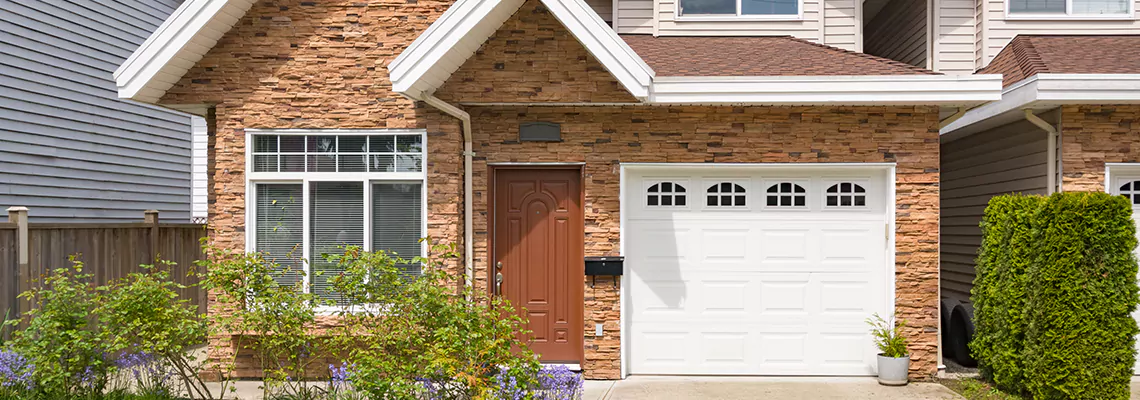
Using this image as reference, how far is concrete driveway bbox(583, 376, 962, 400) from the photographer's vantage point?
292 inches

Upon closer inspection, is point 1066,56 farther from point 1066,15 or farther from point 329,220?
point 329,220

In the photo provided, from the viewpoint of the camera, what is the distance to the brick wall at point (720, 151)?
26.5 ft

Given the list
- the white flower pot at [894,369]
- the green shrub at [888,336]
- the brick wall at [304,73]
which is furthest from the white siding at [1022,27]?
the brick wall at [304,73]

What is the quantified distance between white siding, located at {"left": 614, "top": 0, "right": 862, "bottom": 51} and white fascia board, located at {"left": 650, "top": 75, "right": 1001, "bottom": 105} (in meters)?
2.87

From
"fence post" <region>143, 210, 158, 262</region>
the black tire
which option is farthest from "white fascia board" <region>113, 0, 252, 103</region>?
the black tire

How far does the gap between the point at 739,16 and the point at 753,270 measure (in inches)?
141

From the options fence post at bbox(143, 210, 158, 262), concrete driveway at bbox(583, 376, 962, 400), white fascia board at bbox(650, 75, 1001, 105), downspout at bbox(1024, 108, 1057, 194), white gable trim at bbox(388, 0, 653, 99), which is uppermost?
white gable trim at bbox(388, 0, 653, 99)

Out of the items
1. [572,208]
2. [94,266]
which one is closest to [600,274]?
[572,208]

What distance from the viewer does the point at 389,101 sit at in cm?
784

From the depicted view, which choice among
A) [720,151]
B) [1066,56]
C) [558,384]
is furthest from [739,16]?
[558,384]

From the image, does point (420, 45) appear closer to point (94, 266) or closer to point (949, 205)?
point (94, 266)

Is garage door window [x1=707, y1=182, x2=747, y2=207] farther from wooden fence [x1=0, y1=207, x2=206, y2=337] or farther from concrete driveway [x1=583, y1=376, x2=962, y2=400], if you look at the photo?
wooden fence [x1=0, y1=207, x2=206, y2=337]

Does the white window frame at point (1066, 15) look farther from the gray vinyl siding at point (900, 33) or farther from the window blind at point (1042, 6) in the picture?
the gray vinyl siding at point (900, 33)

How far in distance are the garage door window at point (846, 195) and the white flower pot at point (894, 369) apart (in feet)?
4.87
